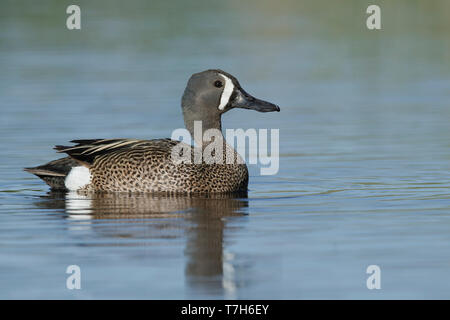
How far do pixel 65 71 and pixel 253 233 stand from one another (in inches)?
537

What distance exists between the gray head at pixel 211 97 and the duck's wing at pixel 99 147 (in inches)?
16.5

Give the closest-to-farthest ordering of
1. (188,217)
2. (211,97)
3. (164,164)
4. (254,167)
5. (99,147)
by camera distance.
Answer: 1. (188,217)
2. (164,164)
3. (99,147)
4. (211,97)
5. (254,167)

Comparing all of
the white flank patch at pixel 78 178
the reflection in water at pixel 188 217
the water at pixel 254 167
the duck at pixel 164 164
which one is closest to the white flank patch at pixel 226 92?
the duck at pixel 164 164

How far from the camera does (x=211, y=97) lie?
12.8m

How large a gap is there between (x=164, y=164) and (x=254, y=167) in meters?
2.12

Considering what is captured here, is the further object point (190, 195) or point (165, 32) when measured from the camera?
point (165, 32)

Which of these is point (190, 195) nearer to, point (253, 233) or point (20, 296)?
point (253, 233)

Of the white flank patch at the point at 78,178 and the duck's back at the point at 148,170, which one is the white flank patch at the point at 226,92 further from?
the white flank patch at the point at 78,178

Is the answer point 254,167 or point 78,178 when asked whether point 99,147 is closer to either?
point 78,178

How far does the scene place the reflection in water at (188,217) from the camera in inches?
345

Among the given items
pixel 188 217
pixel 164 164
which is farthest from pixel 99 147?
pixel 188 217

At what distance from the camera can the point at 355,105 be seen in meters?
18.5
